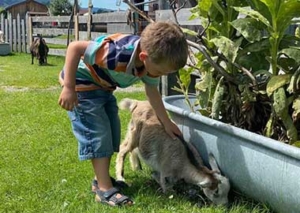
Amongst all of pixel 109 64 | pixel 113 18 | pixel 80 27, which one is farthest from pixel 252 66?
pixel 80 27

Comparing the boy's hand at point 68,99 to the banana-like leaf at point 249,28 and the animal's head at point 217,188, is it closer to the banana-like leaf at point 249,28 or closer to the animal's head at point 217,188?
the animal's head at point 217,188

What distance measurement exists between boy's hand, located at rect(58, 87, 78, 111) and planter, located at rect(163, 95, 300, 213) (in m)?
0.67

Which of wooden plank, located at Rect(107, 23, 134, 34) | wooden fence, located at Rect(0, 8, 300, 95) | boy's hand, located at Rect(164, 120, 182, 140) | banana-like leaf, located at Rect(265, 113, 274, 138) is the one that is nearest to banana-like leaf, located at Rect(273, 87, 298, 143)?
banana-like leaf, located at Rect(265, 113, 274, 138)

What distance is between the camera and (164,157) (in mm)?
3184

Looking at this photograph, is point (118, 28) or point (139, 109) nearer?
point (139, 109)

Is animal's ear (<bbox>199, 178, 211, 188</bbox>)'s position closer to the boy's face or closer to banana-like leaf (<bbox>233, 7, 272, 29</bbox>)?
the boy's face

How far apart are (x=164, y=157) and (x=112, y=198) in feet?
1.32

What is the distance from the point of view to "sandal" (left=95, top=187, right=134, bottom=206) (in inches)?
117

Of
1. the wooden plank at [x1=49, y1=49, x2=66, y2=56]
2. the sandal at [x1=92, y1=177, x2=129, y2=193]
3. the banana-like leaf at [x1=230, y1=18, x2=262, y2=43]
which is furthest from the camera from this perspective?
the wooden plank at [x1=49, y1=49, x2=66, y2=56]

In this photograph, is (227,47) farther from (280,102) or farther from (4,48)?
(4,48)

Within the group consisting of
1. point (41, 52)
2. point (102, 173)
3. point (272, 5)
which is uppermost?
point (272, 5)

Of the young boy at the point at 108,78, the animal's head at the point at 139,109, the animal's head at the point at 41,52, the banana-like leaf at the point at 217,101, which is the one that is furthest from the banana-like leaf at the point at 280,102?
the animal's head at the point at 41,52

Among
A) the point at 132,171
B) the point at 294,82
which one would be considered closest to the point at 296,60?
the point at 294,82

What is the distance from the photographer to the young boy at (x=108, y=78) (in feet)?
9.03
